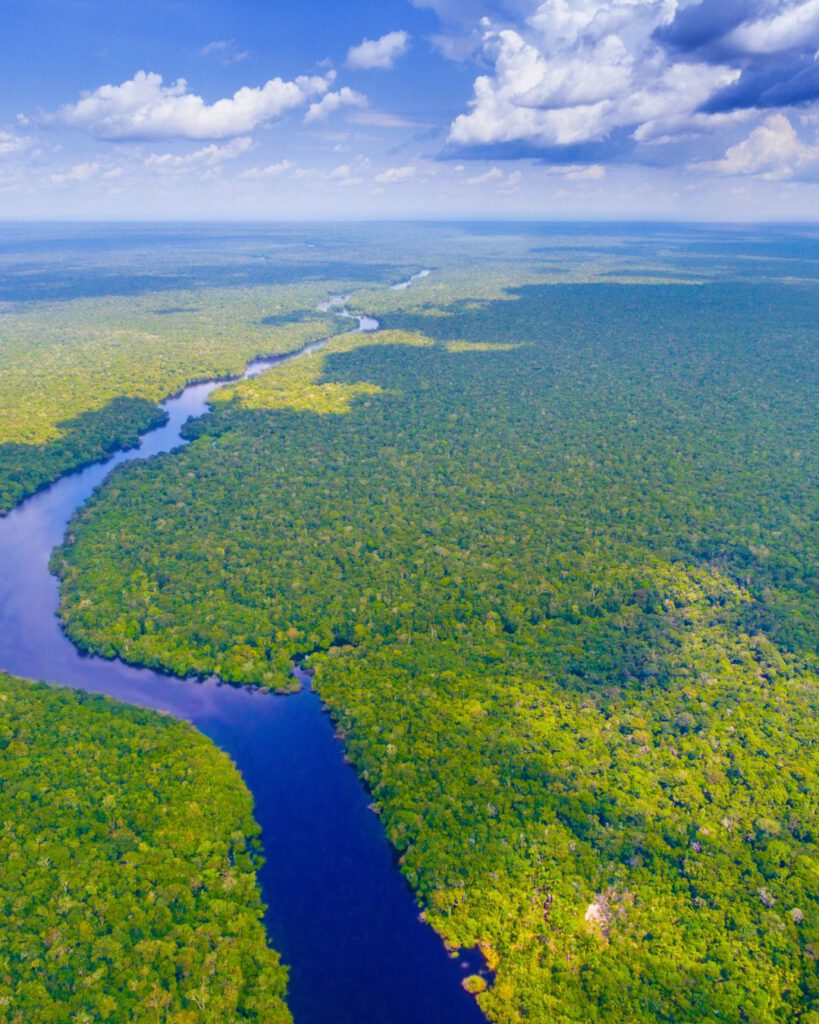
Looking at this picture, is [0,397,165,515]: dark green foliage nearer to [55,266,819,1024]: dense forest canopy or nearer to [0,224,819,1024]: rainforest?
[0,224,819,1024]: rainforest

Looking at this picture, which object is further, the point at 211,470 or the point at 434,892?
the point at 211,470

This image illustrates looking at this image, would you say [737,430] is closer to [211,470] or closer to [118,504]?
[211,470]

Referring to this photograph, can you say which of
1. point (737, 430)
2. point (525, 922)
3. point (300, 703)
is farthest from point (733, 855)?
point (737, 430)

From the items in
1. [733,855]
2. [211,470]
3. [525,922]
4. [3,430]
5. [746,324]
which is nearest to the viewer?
[525,922]

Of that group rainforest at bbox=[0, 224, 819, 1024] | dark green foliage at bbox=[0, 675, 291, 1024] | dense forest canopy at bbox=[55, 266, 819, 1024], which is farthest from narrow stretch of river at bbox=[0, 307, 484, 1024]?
dark green foliage at bbox=[0, 675, 291, 1024]

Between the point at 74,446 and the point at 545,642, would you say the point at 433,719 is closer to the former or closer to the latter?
the point at 545,642
